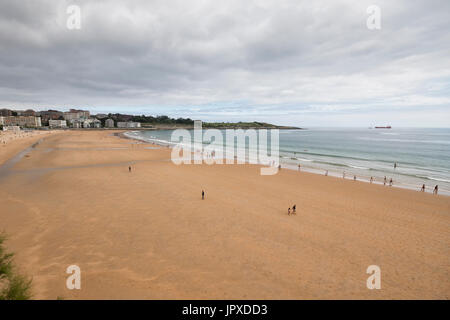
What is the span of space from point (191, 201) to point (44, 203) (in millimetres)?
10270

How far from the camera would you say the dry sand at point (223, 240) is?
7.77 meters

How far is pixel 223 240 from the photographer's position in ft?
35.5

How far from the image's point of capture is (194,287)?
7656 mm

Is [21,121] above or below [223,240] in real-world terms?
above

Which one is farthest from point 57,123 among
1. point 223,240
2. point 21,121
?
point 223,240

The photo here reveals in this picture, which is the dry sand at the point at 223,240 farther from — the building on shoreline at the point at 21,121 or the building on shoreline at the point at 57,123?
the building on shoreline at the point at 21,121

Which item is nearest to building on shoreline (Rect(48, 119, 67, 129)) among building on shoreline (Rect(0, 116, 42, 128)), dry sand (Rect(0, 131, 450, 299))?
building on shoreline (Rect(0, 116, 42, 128))

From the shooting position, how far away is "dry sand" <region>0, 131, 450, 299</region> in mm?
7773

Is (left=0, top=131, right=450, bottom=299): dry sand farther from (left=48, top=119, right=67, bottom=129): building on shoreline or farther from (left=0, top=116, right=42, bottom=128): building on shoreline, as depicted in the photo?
(left=0, top=116, right=42, bottom=128): building on shoreline

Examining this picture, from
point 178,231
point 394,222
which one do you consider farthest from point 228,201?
point 394,222

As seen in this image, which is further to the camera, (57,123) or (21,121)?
(57,123)

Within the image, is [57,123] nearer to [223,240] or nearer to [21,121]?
[21,121]
